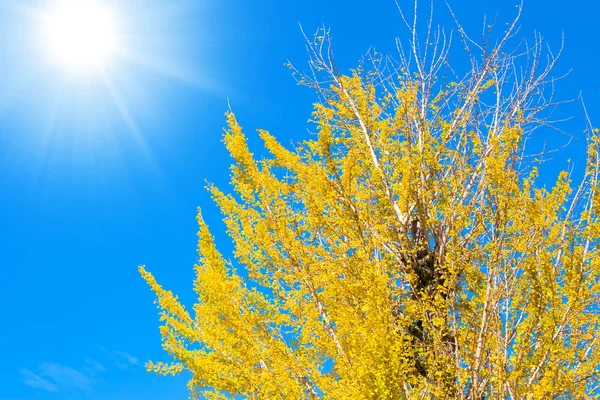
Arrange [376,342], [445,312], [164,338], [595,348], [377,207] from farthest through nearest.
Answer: [164,338]
[377,207]
[445,312]
[595,348]
[376,342]

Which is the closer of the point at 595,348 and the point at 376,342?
the point at 376,342

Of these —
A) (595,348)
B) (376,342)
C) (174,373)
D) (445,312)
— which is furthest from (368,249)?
(174,373)

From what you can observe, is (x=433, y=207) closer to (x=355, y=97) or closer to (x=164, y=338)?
(x=355, y=97)

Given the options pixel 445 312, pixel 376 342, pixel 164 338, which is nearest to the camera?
pixel 376 342

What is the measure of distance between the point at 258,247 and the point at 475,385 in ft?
7.60

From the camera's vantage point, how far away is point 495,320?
3.73 m

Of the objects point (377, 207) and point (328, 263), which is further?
point (377, 207)

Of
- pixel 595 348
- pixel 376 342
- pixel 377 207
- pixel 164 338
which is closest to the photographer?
pixel 376 342

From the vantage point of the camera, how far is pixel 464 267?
14.7 feet

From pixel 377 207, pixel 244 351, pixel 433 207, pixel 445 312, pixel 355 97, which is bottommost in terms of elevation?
pixel 445 312

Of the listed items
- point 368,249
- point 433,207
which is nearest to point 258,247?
point 368,249

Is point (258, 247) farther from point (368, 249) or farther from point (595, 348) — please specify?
point (595, 348)

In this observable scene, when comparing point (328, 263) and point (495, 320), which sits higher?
point (328, 263)

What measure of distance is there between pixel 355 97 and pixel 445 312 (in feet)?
9.76
